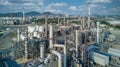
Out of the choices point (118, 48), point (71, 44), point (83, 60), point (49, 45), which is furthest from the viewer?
point (118, 48)

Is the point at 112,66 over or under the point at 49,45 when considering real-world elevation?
under

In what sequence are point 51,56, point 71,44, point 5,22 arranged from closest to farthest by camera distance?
point 51,56 < point 71,44 < point 5,22

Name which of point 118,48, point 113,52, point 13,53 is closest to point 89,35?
point 118,48

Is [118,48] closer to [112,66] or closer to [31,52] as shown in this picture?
[112,66]

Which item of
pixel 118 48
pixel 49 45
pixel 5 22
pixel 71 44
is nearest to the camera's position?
pixel 49 45

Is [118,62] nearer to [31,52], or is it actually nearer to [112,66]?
[112,66]

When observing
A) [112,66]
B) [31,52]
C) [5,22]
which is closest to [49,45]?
[31,52]

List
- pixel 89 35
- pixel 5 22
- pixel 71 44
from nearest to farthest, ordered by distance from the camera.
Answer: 1. pixel 71 44
2. pixel 89 35
3. pixel 5 22

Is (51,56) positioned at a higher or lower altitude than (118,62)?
higher

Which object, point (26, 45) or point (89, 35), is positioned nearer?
point (26, 45)
